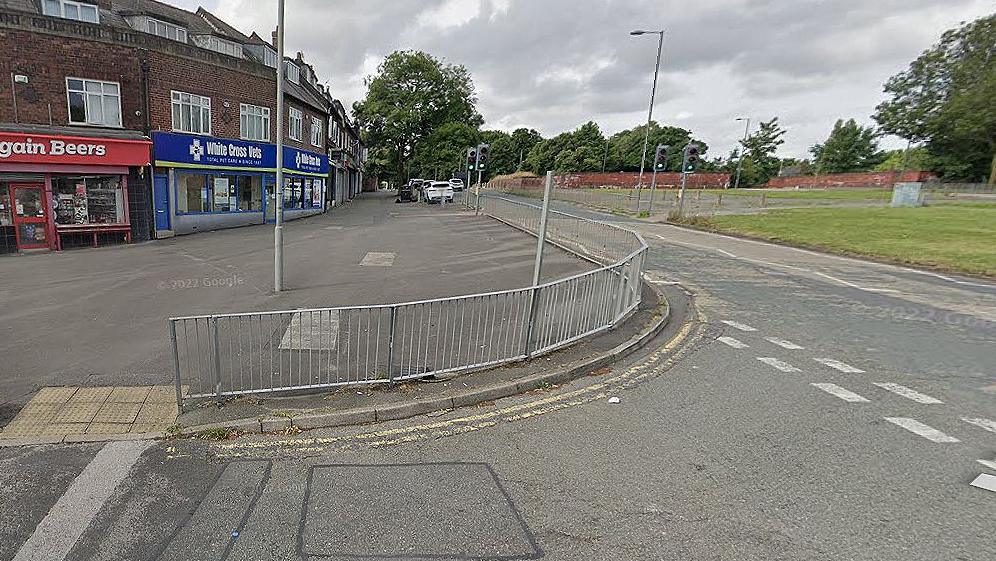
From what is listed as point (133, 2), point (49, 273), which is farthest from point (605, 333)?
point (133, 2)

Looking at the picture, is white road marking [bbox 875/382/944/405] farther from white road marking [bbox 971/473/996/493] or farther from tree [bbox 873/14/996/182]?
tree [bbox 873/14/996/182]

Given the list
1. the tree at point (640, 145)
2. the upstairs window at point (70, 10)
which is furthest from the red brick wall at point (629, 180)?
the upstairs window at point (70, 10)

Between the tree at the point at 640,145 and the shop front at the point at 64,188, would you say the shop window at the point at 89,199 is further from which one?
the tree at the point at 640,145

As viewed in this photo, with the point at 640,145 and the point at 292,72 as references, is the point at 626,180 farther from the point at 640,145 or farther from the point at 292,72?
the point at 292,72

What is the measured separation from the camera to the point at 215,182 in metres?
20.4

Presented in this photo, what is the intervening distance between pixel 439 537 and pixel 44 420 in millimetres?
4203

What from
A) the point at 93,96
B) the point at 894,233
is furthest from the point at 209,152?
the point at 894,233

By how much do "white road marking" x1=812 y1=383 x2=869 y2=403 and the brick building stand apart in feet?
35.5

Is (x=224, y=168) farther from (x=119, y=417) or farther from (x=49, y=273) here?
(x=119, y=417)

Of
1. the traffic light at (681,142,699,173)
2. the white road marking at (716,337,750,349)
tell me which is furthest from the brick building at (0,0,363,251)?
the traffic light at (681,142,699,173)

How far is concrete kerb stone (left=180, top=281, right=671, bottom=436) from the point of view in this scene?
432cm

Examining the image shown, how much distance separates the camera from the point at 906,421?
179 inches

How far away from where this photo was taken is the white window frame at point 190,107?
725 inches

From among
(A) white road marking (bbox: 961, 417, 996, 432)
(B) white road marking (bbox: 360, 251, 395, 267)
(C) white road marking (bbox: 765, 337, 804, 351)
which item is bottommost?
(B) white road marking (bbox: 360, 251, 395, 267)
